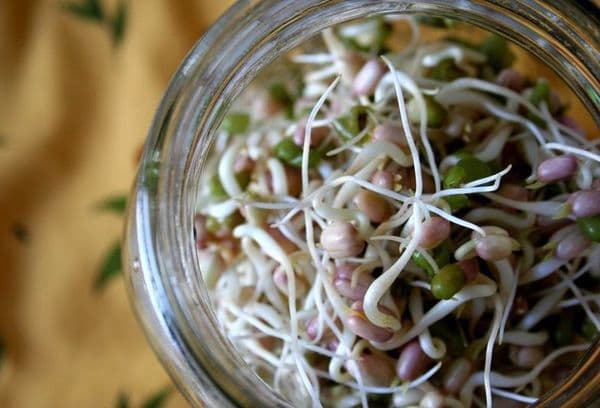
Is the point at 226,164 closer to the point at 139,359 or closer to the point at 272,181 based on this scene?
the point at 272,181

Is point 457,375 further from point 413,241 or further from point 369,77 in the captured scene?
point 369,77

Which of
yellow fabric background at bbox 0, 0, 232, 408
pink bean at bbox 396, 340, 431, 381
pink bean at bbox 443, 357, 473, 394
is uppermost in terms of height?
yellow fabric background at bbox 0, 0, 232, 408

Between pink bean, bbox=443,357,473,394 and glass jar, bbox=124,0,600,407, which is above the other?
glass jar, bbox=124,0,600,407

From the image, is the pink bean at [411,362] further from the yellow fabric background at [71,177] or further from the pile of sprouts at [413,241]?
the yellow fabric background at [71,177]

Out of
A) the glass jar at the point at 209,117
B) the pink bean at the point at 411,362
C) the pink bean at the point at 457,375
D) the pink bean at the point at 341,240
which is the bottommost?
the pink bean at the point at 457,375

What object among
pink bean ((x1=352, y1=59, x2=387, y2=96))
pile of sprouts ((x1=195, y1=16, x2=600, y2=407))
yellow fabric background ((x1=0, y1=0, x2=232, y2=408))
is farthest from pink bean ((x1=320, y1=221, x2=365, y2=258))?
yellow fabric background ((x1=0, y1=0, x2=232, y2=408))

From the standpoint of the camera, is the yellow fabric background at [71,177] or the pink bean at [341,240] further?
the yellow fabric background at [71,177]

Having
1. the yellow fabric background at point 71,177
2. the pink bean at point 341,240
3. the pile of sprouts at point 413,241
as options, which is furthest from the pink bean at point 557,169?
the yellow fabric background at point 71,177

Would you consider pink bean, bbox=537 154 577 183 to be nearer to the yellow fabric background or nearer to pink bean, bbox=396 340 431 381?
pink bean, bbox=396 340 431 381
